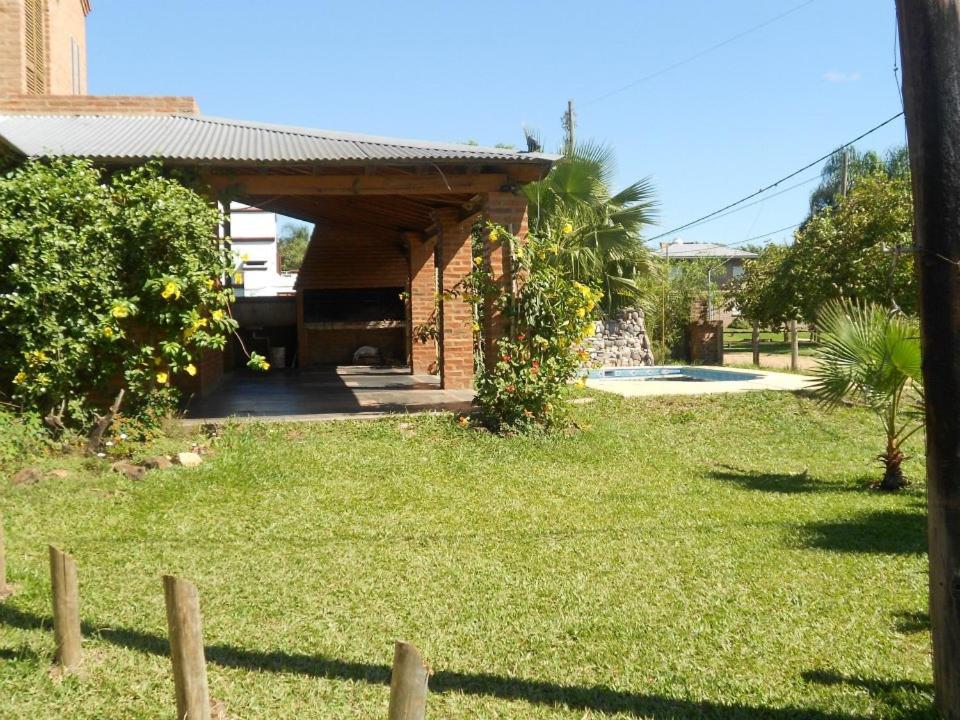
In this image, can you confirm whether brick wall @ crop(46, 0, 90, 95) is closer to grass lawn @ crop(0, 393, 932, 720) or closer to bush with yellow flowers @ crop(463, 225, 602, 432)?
grass lawn @ crop(0, 393, 932, 720)

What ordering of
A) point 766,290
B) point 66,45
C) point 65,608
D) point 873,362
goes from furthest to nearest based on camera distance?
point 66,45 < point 766,290 < point 873,362 < point 65,608

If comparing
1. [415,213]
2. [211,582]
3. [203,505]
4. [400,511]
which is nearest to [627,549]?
[400,511]

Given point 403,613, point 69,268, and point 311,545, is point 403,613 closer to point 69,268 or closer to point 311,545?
point 311,545

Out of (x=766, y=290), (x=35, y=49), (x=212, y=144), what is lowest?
(x=766, y=290)

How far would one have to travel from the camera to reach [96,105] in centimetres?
1404

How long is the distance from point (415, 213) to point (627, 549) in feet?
32.4

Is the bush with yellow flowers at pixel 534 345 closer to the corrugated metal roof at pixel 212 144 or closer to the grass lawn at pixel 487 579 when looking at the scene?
the grass lawn at pixel 487 579

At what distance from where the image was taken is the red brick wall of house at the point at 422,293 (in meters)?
17.0

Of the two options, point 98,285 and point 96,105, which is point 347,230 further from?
point 98,285

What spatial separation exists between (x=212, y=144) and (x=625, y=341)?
1553 centimetres

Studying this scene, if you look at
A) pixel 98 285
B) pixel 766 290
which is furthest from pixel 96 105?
pixel 766 290

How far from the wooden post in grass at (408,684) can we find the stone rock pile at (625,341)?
873 inches

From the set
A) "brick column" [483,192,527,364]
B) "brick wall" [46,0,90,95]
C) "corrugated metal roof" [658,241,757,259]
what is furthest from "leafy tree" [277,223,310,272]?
"brick column" [483,192,527,364]

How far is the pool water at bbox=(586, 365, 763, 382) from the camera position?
19766mm
